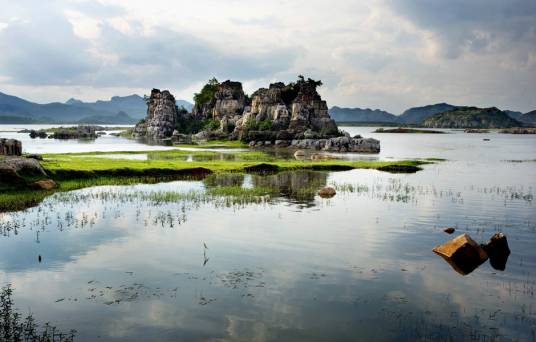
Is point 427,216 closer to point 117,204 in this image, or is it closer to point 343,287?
point 343,287

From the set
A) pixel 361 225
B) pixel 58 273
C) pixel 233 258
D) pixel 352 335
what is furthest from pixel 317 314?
pixel 361 225

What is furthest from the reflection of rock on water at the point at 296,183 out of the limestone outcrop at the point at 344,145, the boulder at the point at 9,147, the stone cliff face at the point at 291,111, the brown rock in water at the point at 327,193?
the stone cliff face at the point at 291,111

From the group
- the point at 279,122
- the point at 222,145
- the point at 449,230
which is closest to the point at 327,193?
the point at 449,230

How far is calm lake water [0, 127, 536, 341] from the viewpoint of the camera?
15977 mm

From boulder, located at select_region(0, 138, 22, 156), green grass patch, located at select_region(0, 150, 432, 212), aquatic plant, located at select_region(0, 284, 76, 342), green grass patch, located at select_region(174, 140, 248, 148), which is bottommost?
aquatic plant, located at select_region(0, 284, 76, 342)

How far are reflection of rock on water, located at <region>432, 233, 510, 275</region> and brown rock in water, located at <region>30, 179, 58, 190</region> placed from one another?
122ft

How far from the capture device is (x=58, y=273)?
21.0 m

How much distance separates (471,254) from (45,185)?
128 ft

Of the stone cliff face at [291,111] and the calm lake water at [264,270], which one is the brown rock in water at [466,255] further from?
the stone cliff face at [291,111]

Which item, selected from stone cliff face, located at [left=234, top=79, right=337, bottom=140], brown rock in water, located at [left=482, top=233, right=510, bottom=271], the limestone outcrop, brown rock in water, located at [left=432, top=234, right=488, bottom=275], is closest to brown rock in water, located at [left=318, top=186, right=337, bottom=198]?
brown rock in water, located at [left=482, top=233, right=510, bottom=271]

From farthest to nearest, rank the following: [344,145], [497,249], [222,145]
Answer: [222,145] < [344,145] < [497,249]

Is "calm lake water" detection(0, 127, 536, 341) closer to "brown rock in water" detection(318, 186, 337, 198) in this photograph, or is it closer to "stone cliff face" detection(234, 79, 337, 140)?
"brown rock in water" detection(318, 186, 337, 198)

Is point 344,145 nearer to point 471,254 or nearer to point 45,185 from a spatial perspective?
point 45,185

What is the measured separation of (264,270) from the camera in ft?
71.2
